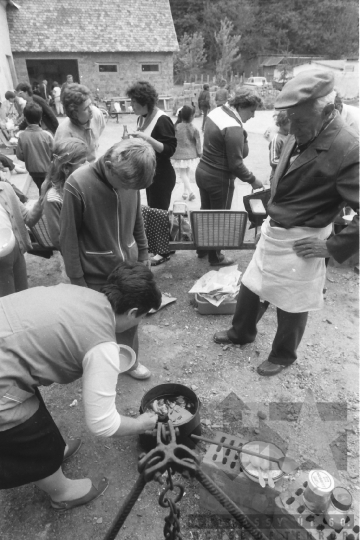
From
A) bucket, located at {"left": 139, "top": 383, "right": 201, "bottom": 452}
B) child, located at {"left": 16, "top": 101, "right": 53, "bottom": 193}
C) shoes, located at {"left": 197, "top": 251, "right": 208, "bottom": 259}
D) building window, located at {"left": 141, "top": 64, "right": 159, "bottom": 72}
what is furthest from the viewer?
building window, located at {"left": 141, "top": 64, "right": 159, "bottom": 72}

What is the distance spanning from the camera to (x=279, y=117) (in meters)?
4.84

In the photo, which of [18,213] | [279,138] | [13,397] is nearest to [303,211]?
[13,397]

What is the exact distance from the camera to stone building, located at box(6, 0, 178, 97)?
21.6 metres

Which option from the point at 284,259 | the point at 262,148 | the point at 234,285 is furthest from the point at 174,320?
the point at 262,148

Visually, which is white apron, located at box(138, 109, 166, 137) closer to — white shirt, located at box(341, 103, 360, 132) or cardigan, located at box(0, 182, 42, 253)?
cardigan, located at box(0, 182, 42, 253)

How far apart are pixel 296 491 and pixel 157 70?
25.5 metres

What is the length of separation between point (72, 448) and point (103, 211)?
1532 millimetres

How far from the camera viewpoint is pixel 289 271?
2730 millimetres

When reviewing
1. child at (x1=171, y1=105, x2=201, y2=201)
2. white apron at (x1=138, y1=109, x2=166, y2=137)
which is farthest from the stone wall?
white apron at (x1=138, y1=109, x2=166, y2=137)

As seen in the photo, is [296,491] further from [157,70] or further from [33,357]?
[157,70]

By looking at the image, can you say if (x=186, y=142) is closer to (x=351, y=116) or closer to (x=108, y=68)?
(x=351, y=116)

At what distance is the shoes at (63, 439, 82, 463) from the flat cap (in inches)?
95.7

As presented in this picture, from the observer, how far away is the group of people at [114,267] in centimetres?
164

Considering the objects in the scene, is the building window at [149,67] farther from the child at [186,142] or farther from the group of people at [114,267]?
the group of people at [114,267]
